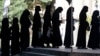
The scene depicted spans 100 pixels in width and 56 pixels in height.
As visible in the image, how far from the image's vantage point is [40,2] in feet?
112

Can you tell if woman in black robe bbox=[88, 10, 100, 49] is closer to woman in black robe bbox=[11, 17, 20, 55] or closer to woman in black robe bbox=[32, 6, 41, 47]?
woman in black robe bbox=[32, 6, 41, 47]

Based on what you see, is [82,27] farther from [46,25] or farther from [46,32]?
[46,32]

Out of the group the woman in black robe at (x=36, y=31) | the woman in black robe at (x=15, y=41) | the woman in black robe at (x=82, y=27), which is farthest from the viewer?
the woman in black robe at (x=36, y=31)

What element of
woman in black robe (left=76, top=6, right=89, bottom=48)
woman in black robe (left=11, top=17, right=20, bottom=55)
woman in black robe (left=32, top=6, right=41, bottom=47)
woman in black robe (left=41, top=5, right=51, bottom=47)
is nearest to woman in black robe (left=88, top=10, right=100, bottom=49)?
woman in black robe (left=76, top=6, right=89, bottom=48)

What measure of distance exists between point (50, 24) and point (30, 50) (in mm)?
1395

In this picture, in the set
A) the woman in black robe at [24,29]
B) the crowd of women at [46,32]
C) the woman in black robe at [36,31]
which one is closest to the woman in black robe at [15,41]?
the crowd of women at [46,32]

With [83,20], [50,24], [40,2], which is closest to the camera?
[83,20]

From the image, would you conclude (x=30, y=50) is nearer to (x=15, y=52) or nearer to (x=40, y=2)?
(x=15, y=52)

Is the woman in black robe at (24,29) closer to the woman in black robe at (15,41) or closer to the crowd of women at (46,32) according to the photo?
the crowd of women at (46,32)

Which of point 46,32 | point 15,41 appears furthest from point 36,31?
point 15,41

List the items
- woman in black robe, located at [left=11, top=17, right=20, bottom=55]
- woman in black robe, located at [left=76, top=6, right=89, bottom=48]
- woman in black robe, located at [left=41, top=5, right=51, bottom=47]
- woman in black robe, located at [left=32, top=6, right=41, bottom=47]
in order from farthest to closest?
woman in black robe, located at [left=32, top=6, right=41, bottom=47]
woman in black robe, located at [left=41, top=5, right=51, bottom=47]
woman in black robe, located at [left=11, top=17, right=20, bottom=55]
woman in black robe, located at [left=76, top=6, right=89, bottom=48]

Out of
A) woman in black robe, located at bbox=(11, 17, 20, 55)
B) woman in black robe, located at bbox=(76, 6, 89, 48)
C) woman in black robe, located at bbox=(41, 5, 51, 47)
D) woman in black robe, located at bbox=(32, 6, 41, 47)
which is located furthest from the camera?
woman in black robe, located at bbox=(32, 6, 41, 47)

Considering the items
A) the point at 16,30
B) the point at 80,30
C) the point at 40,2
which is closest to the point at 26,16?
the point at 16,30

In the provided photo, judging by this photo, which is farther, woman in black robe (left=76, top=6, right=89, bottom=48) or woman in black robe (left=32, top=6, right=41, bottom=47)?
woman in black robe (left=32, top=6, right=41, bottom=47)
